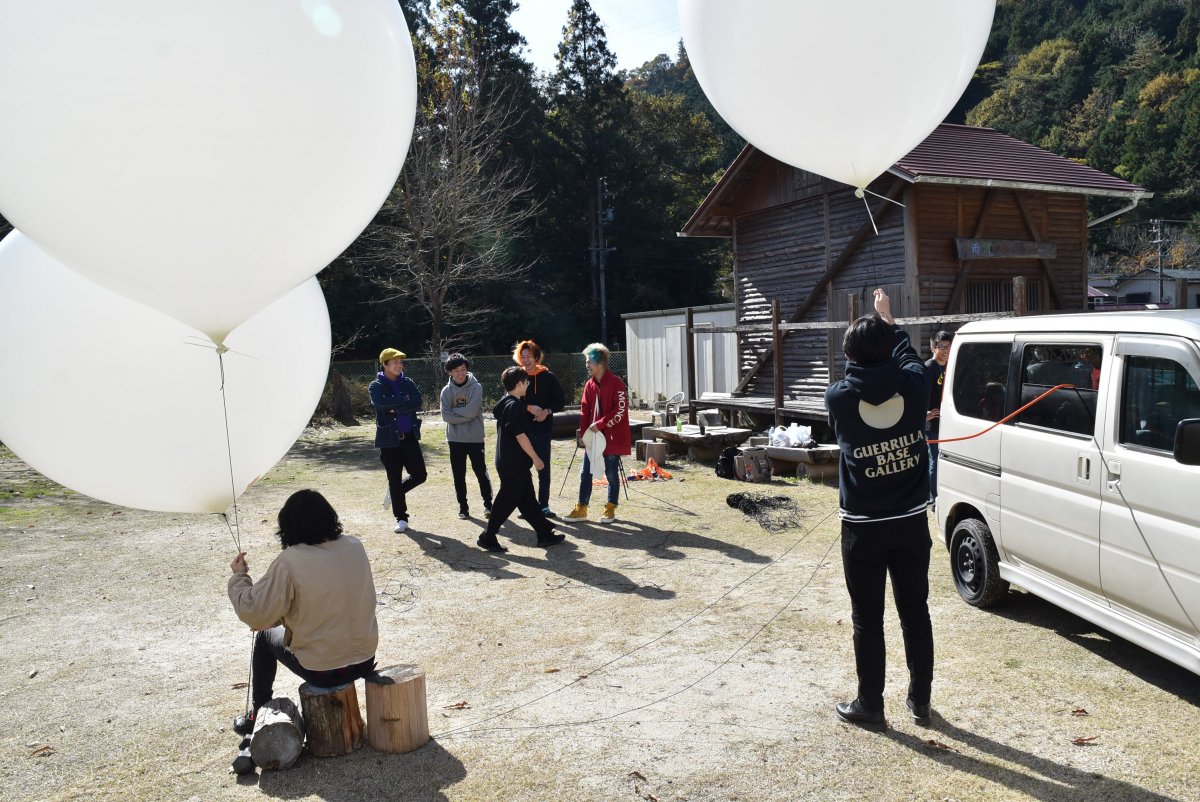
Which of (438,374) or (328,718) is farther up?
(438,374)

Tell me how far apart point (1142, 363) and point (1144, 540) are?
2.91 feet

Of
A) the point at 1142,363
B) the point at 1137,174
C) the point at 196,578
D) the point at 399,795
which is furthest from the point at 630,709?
the point at 1137,174

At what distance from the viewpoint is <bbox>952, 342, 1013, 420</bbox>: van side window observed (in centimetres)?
523

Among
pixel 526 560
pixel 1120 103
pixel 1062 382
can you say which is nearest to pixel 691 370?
pixel 526 560

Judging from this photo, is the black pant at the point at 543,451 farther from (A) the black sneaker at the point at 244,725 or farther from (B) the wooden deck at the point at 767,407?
(B) the wooden deck at the point at 767,407

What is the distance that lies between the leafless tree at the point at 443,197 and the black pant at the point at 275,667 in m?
19.4

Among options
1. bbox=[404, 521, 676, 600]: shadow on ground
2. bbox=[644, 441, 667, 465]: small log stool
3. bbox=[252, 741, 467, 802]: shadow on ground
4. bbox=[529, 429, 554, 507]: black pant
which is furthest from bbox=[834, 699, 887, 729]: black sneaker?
bbox=[644, 441, 667, 465]: small log stool

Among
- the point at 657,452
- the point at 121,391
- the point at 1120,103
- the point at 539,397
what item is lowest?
the point at 657,452

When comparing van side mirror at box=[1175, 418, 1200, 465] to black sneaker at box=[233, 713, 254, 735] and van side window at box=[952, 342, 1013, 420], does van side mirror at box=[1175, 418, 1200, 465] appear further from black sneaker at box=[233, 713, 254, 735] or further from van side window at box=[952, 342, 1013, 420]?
black sneaker at box=[233, 713, 254, 735]

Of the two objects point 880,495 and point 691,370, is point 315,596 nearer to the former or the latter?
point 880,495

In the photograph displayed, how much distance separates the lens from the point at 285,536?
3773 millimetres

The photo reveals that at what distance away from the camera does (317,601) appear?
3727 millimetres

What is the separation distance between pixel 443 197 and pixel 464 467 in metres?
16.1

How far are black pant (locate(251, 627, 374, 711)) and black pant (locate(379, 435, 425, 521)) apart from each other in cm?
418
